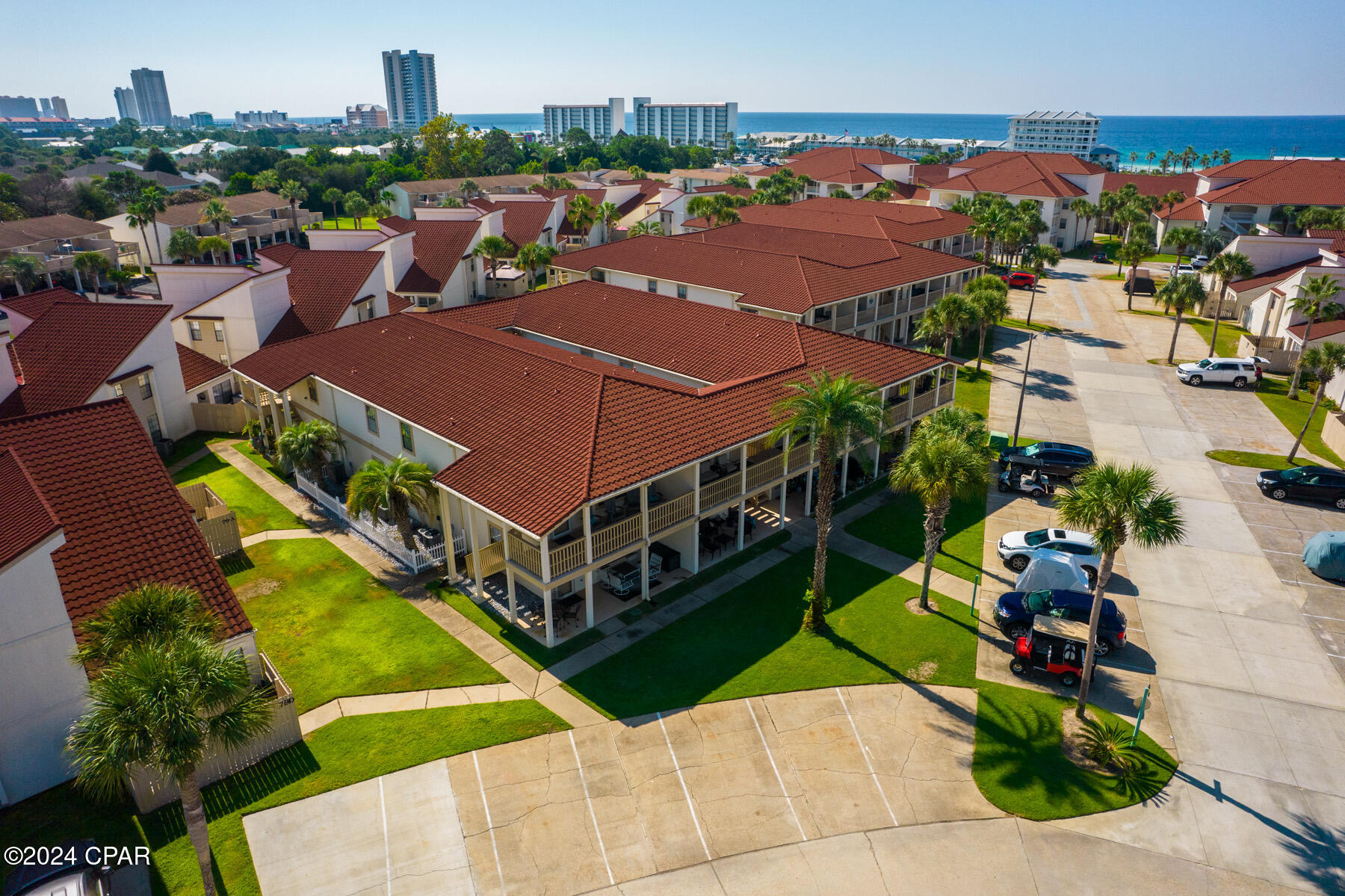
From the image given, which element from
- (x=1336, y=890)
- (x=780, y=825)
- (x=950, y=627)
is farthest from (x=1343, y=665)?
(x=780, y=825)

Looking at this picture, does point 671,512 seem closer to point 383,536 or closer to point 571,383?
point 571,383

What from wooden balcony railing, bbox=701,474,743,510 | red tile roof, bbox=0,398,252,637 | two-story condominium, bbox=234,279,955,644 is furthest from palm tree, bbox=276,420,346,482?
wooden balcony railing, bbox=701,474,743,510

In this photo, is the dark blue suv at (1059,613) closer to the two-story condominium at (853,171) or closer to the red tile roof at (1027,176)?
the red tile roof at (1027,176)

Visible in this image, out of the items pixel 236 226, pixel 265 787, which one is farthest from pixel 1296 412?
pixel 236 226

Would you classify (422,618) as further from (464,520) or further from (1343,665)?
(1343,665)

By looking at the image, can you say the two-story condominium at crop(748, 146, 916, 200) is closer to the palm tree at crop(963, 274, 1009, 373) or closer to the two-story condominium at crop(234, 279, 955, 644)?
the palm tree at crop(963, 274, 1009, 373)
